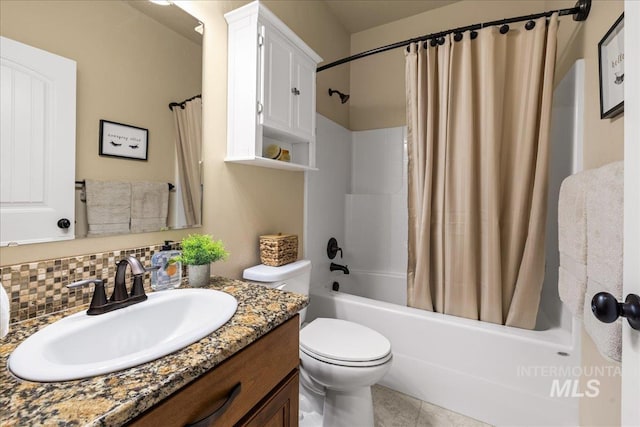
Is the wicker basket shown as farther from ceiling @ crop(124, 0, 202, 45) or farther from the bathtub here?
ceiling @ crop(124, 0, 202, 45)

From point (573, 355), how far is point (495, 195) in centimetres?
83

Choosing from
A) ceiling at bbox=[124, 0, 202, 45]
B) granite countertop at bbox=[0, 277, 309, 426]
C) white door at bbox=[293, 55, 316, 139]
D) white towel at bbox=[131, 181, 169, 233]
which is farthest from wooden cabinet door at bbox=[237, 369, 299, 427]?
ceiling at bbox=[124, 0, 202, 45]

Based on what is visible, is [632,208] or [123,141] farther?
[123,141]

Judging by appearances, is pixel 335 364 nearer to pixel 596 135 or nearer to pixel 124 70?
pixel 124 70

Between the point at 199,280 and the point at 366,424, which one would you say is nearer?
the point at 199,280

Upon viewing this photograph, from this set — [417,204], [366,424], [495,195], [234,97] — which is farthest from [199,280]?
[495,195]

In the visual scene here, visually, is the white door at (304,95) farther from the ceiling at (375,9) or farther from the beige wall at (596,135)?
the beige wall at (596,135)

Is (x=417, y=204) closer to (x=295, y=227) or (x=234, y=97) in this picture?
(x=295, y=227)

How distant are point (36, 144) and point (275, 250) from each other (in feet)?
3.30

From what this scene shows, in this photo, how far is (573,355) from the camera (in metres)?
1.31

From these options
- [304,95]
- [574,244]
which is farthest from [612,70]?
[304,95]

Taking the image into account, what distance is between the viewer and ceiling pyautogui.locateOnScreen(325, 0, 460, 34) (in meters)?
2.30

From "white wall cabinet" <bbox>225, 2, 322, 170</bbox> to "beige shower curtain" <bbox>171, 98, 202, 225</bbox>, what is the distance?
18 centimetres

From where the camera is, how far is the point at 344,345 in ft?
4.25
